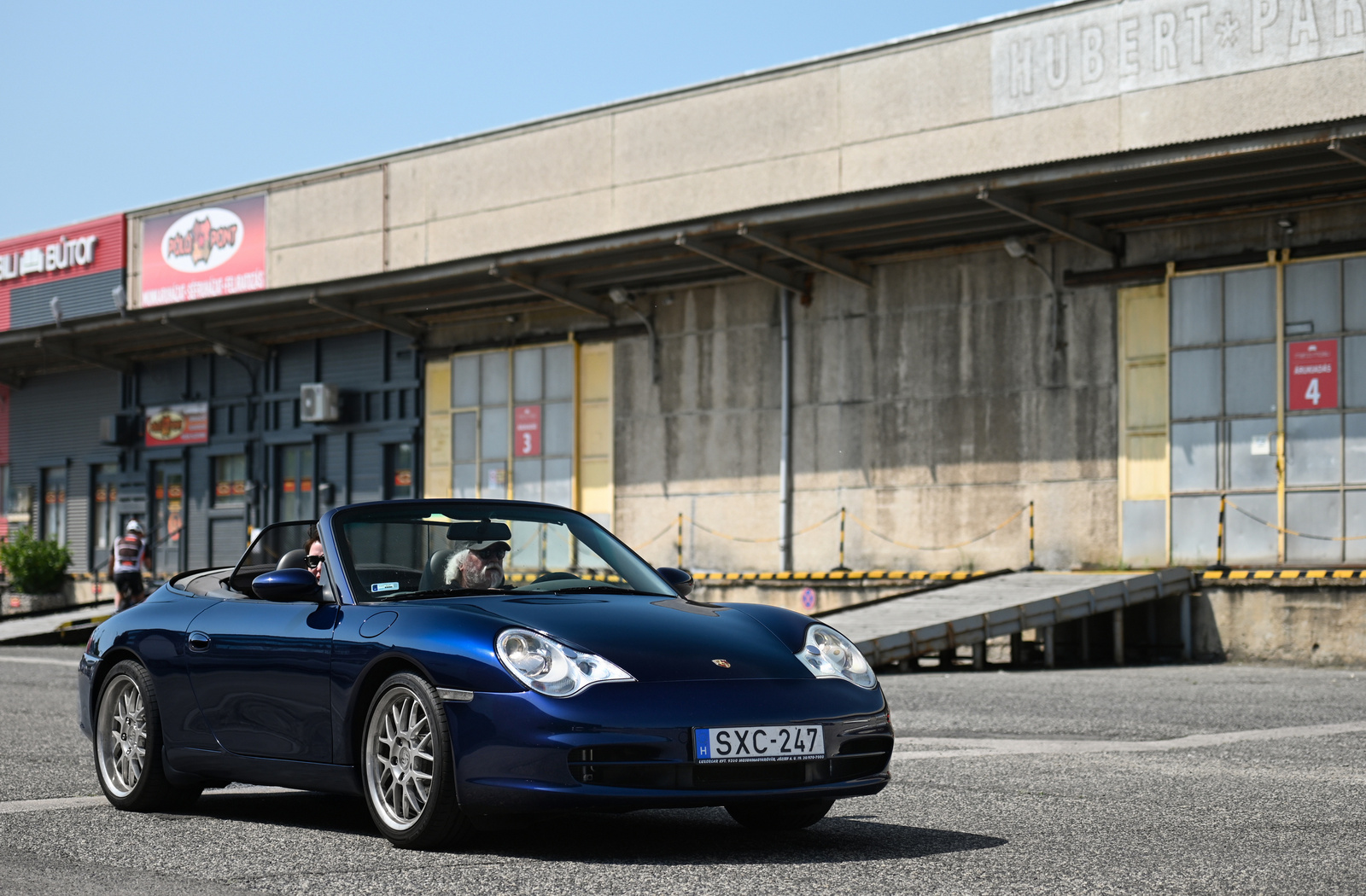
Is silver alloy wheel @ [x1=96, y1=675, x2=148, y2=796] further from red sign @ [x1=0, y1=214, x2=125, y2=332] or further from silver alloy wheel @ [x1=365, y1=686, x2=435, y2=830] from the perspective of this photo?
red sign @ [x1=0, y1=214, x2=125, y2=332]

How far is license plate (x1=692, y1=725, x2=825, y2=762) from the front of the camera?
19.1 feet

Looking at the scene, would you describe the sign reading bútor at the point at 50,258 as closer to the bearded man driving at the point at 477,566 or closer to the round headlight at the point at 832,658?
the bearded man driving at the point at 477,566

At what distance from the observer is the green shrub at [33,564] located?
37.4 m

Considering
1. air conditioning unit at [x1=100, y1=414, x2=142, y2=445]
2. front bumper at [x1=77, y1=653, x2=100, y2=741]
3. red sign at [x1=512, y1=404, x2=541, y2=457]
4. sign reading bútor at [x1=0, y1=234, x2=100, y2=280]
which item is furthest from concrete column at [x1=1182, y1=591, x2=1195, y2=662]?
sign reading bútor at [x1=0, y1=234, x2=100, y2=280]

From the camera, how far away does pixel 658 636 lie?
6.13 m

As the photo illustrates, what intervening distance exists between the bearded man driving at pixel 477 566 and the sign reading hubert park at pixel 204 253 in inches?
1068

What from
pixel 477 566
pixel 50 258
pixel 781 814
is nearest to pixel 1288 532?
pixel 781 814

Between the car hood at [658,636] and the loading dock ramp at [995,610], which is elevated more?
the car hood at [658,636]

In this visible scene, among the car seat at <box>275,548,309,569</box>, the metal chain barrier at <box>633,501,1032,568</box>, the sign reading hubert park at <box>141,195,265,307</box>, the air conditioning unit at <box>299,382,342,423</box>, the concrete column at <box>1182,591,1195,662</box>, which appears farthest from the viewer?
the sign reading hubert park at <box>141,195,265,307</box>

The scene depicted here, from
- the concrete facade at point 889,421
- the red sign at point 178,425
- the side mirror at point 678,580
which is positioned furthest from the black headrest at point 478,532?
the red sign at point 178,425

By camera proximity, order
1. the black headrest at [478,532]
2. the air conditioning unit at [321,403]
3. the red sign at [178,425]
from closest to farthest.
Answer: the black headrest at [478,532] < the air conditioning unit at [321,403] < the red sign at [178,425]

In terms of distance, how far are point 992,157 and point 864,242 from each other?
2.86 meters

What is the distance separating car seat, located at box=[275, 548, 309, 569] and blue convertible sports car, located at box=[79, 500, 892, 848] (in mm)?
47

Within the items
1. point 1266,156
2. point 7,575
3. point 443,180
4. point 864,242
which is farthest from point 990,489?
point 7,575
